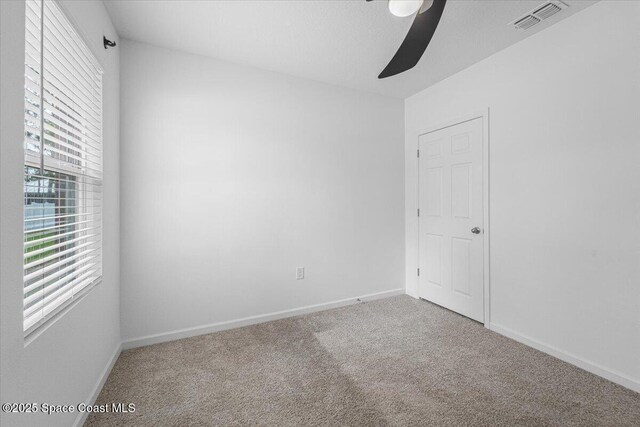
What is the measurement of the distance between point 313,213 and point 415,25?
1.95 metres

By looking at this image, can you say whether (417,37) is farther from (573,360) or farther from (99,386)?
→ (99,386)

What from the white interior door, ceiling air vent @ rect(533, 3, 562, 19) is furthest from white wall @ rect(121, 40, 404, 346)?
ceiling air vent @ rect(533, 3, 562, 19)

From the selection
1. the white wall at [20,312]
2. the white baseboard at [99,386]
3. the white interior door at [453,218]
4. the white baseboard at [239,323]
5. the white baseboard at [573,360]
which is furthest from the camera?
the white interior door at [453,218]

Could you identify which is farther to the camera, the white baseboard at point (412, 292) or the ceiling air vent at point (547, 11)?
the white baseboard at point (412, 292)

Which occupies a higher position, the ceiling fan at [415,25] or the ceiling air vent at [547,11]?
the ceiling air vent at [547,11]

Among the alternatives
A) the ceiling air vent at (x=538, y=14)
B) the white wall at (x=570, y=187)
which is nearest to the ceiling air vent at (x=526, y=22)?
the ceiling air vent at (x=538, y=14)

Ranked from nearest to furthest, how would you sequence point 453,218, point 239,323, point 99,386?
point 99,386 → point 239,323 → point 453,218

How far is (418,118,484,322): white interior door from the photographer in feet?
8.97

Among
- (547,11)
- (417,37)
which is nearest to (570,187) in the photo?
(547,11)

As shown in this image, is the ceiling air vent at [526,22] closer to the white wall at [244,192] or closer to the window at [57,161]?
Answer: the white wall at [244,192]

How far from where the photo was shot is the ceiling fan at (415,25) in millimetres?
1316

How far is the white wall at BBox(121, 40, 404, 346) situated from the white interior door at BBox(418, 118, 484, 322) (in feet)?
1.25

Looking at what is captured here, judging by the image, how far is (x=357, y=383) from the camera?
5.99 ft

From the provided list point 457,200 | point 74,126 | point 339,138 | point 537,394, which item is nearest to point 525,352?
point 537,394
